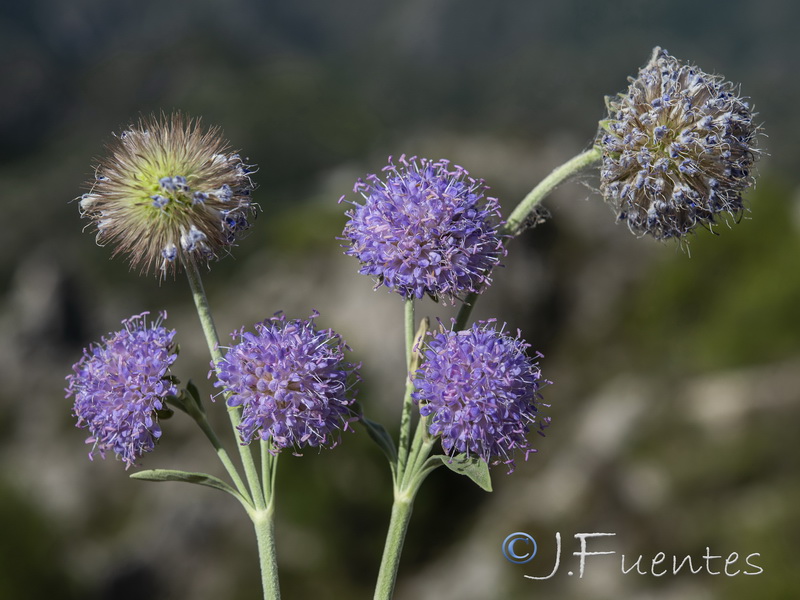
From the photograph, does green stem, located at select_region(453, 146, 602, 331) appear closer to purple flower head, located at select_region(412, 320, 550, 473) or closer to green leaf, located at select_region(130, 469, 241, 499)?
purple flower head, located at select_region(412, 320, 550, 473)

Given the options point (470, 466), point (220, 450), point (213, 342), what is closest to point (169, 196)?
point (213, 342)

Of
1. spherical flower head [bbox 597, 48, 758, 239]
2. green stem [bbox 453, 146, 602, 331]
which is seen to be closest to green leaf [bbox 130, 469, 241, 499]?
green stem [bbox 453, 146, 602, 331]

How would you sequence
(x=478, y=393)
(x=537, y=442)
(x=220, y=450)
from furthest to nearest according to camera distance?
(x=537, y=442)
(x=220, y=450)
(x=478, y=393)

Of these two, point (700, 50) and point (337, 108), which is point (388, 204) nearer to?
point (337, 108)

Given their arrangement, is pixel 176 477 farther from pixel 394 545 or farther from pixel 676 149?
pixel 676 149

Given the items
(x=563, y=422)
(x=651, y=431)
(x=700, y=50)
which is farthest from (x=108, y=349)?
(x=700, y=50)
